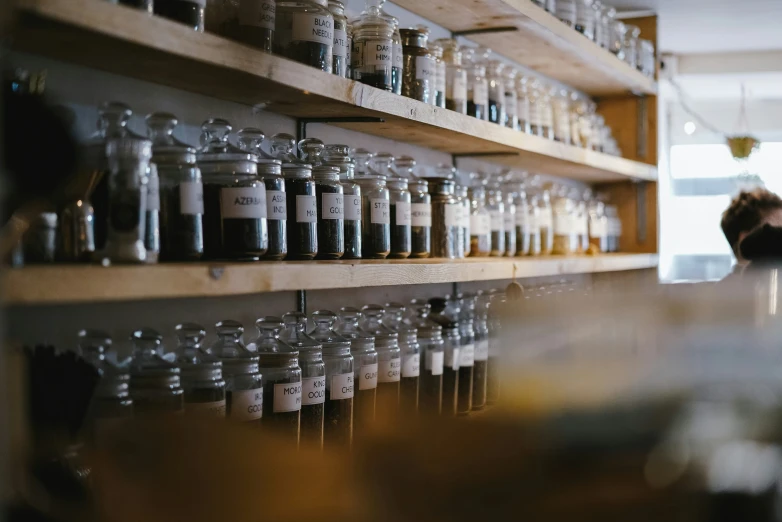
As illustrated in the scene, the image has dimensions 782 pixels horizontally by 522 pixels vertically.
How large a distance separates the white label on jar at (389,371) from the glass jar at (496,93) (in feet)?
2.50

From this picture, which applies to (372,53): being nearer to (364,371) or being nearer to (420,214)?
(420,214)

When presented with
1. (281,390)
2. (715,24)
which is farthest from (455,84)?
(715,24)

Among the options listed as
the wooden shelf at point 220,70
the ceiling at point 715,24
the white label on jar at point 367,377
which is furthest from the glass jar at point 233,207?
the ceiling at point 715,24

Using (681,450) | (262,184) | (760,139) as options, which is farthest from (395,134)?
(760,139)

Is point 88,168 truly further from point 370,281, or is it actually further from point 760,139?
point 760,139

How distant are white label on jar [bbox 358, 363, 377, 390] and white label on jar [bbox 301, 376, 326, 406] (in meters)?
0.14

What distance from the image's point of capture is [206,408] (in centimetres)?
108

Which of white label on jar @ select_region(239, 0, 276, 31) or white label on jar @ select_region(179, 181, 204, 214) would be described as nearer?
white label on jar @ select_region(179, 181, 204, 214)

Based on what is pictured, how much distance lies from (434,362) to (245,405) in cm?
58

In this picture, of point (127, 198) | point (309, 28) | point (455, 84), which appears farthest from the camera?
point (455, 84)

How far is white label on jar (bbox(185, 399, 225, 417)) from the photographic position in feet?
3.51

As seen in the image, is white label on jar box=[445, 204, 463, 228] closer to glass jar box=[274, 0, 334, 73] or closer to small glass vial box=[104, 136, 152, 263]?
glass jar box=[274, 0, 334, 73]

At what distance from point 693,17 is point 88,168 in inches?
131

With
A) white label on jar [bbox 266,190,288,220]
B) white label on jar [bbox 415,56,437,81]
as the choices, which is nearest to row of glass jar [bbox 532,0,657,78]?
white label on jar [bbox 415,56,437,81]
